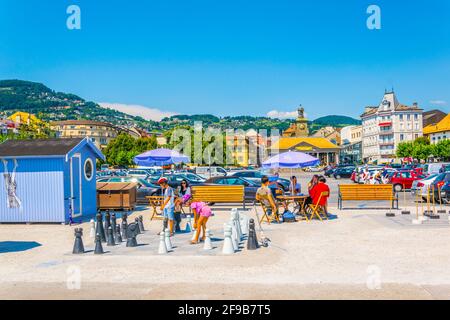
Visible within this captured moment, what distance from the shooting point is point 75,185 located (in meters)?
17.8

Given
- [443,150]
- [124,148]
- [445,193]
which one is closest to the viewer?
[445,193]

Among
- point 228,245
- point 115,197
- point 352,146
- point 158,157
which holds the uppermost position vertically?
point 352,146

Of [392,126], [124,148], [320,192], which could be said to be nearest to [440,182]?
[320,192]

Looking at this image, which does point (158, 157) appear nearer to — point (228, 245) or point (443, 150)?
point (228, 245)

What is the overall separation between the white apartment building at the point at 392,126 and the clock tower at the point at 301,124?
1073 inches

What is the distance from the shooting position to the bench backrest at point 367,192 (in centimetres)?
1941

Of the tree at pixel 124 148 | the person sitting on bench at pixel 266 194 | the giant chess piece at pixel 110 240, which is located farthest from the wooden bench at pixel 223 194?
the tree at pixel 124 148

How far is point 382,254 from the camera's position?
10203 mm

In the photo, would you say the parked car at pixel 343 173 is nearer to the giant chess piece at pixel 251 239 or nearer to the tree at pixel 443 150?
the tree at pixel 443 150

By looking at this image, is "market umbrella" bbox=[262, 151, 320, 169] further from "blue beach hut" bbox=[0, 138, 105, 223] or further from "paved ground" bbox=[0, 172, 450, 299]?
"blue beach hut" bbox=[0, 138, 105, 223]

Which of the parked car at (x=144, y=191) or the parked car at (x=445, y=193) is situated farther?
the parked car at (x=144, y=191)

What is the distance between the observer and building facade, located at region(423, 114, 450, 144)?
109m

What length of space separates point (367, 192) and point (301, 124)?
135 m

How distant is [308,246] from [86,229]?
7.55 metres
